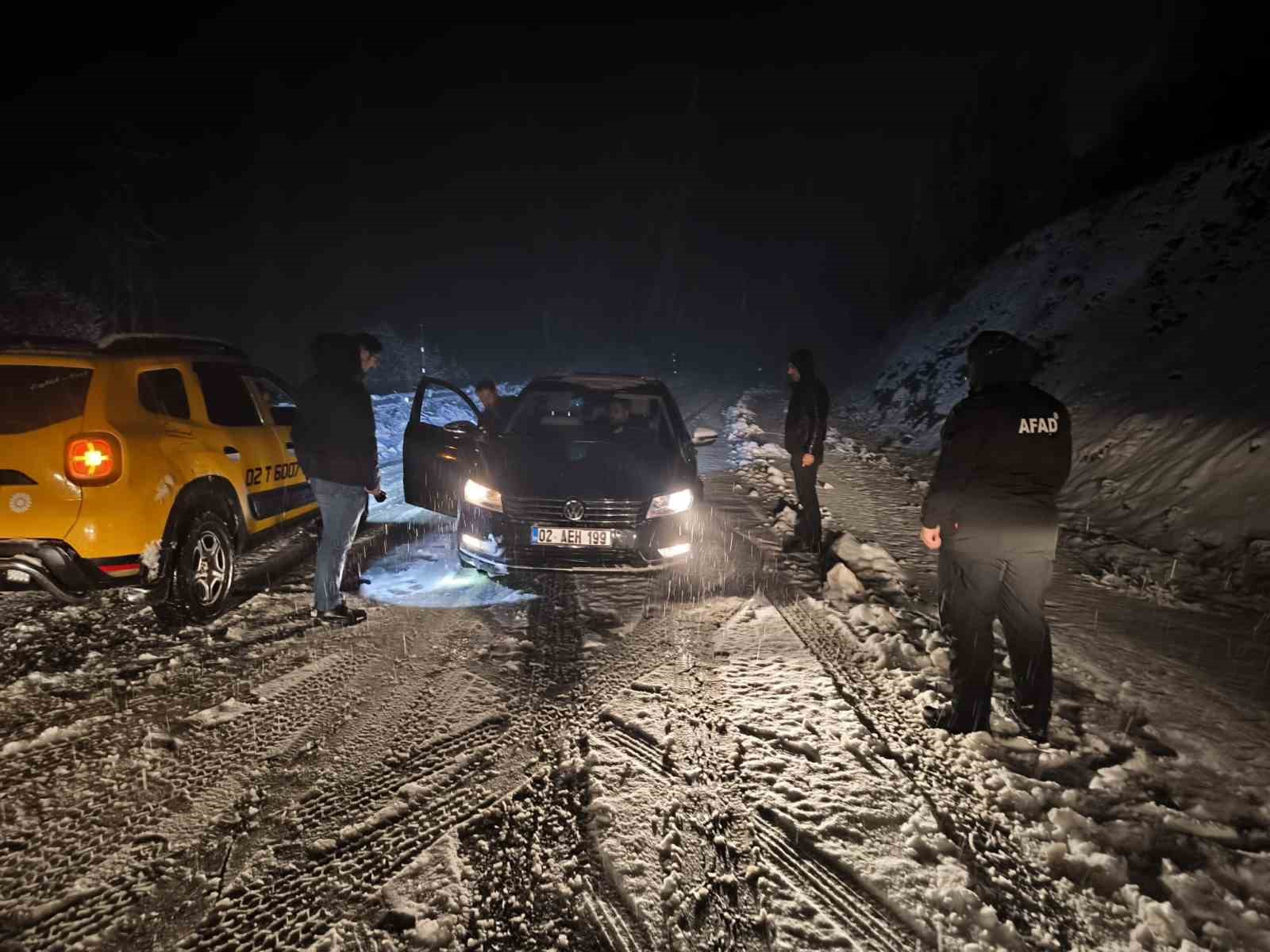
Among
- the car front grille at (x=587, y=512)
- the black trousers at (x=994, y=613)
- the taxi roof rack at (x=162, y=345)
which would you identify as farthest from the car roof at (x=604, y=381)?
the black trousers at (x=994, y=613)

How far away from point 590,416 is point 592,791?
4.15 meters

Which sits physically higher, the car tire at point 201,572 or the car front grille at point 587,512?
the car front grille at point 587,512

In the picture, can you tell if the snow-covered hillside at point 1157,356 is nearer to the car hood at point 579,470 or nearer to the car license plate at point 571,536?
the car hood at point 579,470

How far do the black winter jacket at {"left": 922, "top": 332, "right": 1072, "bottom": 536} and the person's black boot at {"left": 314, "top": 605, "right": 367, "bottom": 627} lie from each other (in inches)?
151

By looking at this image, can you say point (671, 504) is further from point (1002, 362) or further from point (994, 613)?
point (1002, 362)

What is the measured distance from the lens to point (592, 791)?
2.71m

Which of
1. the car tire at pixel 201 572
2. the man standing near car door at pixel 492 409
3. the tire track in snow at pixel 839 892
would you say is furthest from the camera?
the man standing near car door at pixel 492 409

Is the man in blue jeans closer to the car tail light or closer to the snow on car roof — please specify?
the car tail light

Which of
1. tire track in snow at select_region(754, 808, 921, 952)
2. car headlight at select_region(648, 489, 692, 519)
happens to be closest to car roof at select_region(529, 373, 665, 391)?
car headlight at select_region(648, 489, 692, 519)

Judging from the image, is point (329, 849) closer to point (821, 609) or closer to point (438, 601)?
point (438, 601)

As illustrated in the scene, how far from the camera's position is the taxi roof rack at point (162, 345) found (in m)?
4.04

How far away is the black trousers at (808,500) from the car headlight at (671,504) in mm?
1438

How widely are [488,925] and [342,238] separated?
51581mm

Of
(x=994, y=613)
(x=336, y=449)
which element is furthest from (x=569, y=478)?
(x=994, y=613)
